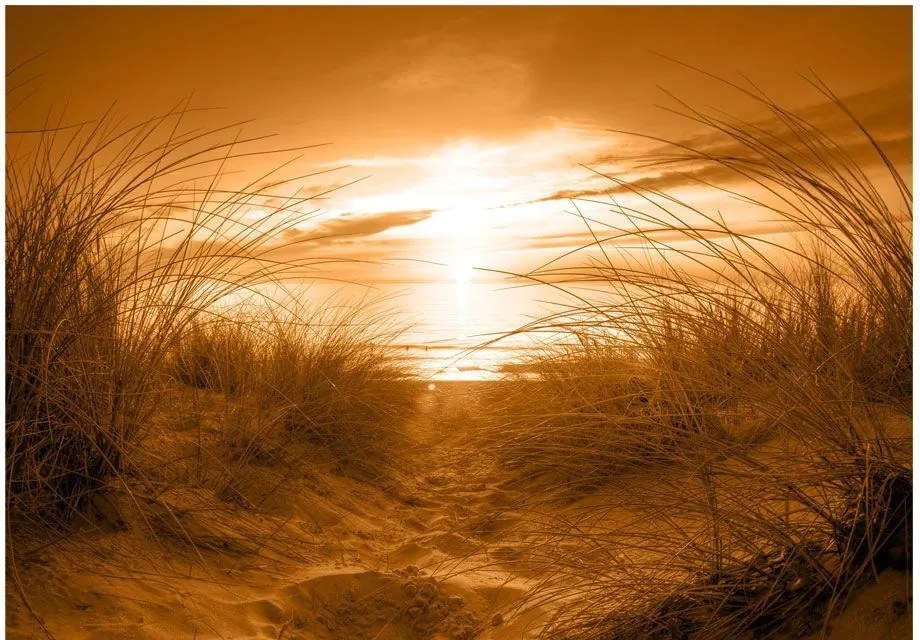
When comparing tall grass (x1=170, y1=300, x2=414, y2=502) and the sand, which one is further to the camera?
tall grass (x1=170, y1=300, x2=414, y2=502)

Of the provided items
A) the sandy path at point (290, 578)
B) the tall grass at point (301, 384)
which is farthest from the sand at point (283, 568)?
the tall grass at point (301, 384)

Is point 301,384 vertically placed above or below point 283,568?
above

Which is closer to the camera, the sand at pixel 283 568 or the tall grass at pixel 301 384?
the sand at pixel 283 568

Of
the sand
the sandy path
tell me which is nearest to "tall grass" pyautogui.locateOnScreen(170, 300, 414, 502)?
the sand

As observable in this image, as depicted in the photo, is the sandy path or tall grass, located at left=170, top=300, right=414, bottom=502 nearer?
the sandy path

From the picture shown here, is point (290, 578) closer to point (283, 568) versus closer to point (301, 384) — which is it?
point (283, 568)

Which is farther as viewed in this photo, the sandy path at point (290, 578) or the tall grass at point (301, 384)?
the tall grass at point (301, 384)

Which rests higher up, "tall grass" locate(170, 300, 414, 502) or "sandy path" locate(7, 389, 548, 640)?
"tall grass" locate(170, 300, 414, 502)

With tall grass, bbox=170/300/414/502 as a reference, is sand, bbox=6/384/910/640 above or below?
below

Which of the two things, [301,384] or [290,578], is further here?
[301,384]

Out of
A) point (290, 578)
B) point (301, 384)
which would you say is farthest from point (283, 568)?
point (301, 384)

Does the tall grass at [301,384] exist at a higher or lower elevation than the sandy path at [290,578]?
higher

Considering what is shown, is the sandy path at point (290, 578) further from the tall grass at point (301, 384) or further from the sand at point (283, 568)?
the tall grass at point (301, 384)

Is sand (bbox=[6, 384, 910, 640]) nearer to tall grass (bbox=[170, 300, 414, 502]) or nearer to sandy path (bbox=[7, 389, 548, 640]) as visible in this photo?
sandy path (bbox=[7, 389, 548, 640])
